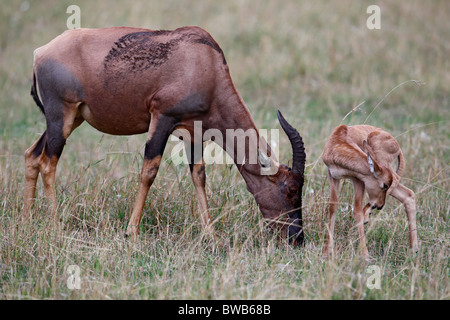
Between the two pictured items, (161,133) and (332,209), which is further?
(161,133)

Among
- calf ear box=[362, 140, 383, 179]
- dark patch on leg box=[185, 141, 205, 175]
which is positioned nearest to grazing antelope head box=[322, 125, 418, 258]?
calf ear box=[362, 140, 383, 179]

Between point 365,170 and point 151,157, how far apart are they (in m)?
2.27

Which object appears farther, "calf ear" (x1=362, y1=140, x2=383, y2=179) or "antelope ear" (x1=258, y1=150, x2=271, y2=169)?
"antelope ear" (x1=258, y1=150, x2=271, y2=169)

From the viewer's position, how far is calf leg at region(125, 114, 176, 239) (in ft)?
21.1

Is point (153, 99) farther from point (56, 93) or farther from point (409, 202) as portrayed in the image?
point (409, 202)

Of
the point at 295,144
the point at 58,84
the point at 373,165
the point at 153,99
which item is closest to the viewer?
the point at 373,165

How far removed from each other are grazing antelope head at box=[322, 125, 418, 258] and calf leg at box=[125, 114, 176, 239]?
1709mm

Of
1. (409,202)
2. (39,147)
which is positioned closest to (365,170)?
(409,202)

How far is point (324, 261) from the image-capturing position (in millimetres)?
5852

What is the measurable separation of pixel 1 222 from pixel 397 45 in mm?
11260

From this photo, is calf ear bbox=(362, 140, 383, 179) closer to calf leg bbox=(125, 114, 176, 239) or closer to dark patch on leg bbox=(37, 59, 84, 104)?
calf leg bbox=(125, 114, 176, 239)

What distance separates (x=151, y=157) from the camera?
6.51 meters
